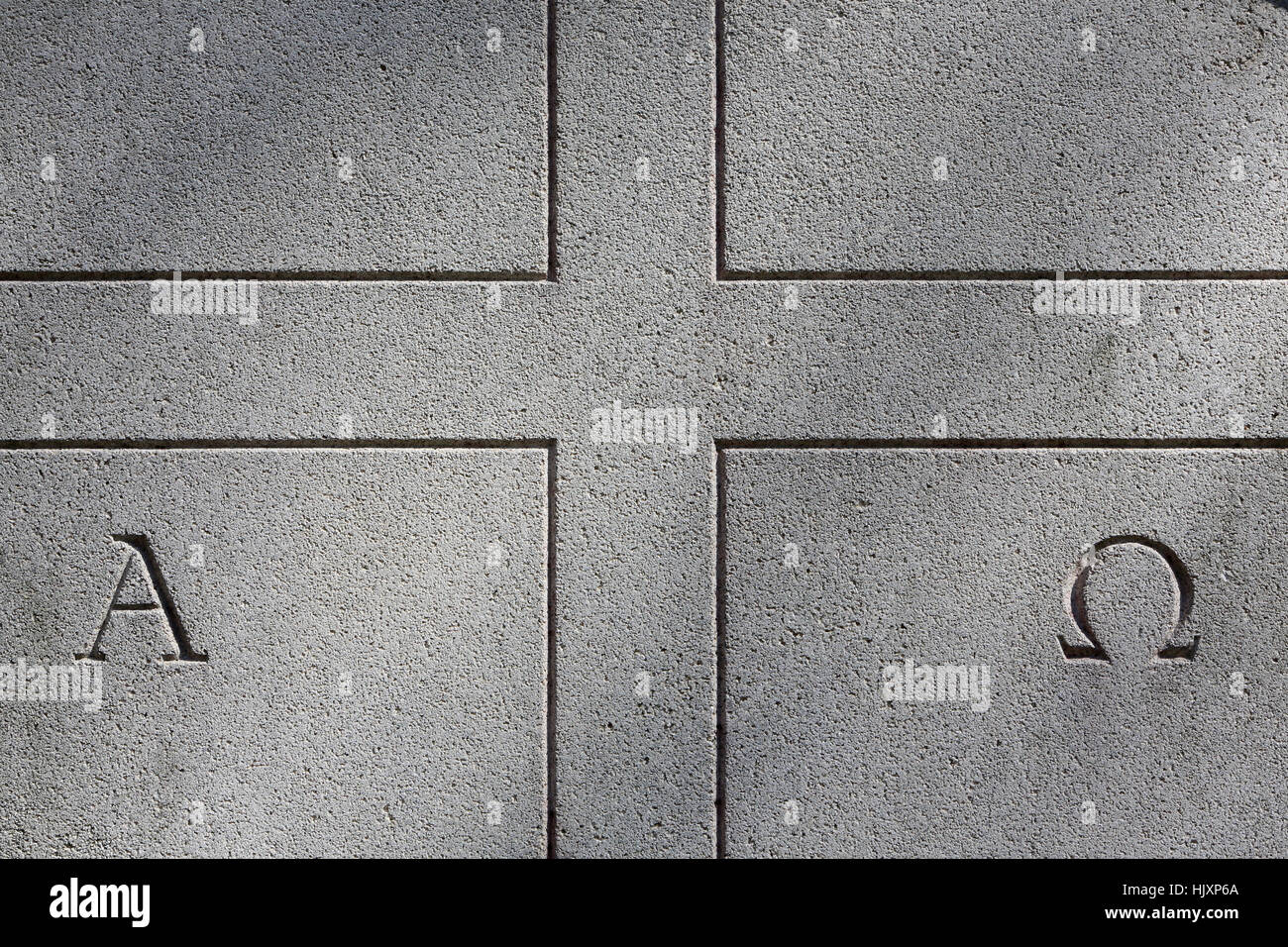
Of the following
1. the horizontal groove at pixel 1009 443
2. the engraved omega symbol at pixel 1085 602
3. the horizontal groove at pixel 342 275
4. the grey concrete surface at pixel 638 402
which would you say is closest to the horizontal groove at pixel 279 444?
the grey concrete surface at pixel 638 402

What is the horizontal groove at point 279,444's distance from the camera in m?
2.88

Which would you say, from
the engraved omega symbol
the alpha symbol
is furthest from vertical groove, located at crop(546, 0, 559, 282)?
the engraved omega symbol

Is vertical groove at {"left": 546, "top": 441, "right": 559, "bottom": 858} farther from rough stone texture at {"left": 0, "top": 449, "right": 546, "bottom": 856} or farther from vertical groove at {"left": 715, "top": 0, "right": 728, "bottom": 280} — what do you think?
vertical groove at {"left": 715, "top": 0, "right": 728, "bottom": 280}

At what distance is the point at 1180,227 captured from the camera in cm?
288

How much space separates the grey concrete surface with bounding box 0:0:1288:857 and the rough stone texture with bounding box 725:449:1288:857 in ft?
0.07

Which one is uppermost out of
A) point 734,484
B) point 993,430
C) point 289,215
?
point 289,215

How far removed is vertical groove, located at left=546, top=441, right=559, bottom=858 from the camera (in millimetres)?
2850

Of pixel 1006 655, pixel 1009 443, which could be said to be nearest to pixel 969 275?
pixel 1009 443

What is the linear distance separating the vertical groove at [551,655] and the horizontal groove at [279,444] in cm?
10

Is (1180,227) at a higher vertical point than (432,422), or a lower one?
higher

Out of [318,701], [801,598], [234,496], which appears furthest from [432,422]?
[801,598]

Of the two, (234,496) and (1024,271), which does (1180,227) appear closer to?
(1024,271)

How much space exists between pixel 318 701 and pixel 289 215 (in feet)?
5.32

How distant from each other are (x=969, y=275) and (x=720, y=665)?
1544mm
